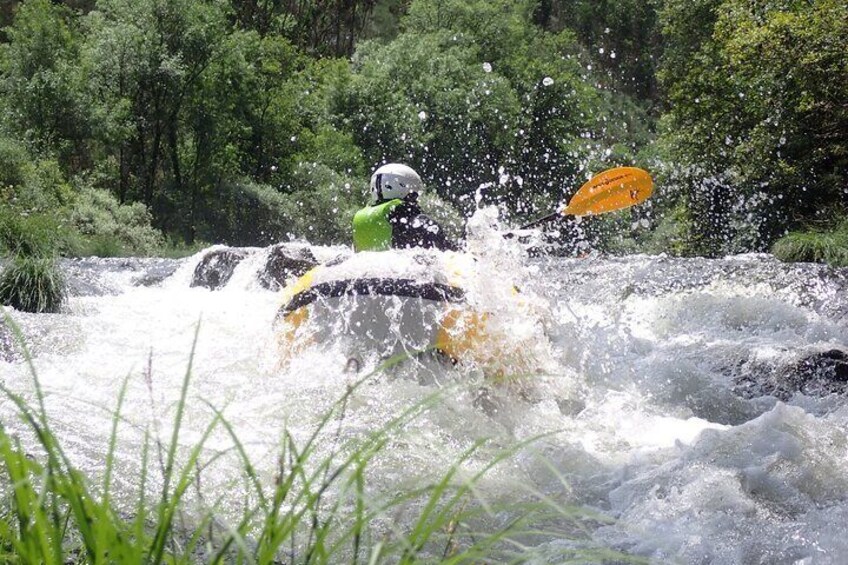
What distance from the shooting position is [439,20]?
29.8 m

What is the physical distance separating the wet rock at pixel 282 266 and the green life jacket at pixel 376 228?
273 centimetres

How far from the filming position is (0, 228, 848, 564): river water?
3.43m

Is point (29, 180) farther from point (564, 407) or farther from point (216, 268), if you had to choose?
point (564, 407)

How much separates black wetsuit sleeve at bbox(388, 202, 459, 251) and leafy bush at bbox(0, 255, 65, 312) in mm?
2862

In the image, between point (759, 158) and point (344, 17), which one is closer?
point (759, 158)

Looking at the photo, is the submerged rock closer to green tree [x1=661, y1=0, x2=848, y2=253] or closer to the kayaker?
the kayaker

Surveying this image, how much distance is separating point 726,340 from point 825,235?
15.6 ft

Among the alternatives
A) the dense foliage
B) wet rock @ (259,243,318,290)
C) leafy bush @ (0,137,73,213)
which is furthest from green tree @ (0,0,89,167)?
wet rock @ (259,243,318,290)

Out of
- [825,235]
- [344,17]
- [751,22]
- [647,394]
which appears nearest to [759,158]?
[751,22]

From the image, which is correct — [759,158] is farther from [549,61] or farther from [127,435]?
[549,61]

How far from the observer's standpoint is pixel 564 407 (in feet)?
17.2

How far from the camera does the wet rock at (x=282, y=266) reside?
890 cm

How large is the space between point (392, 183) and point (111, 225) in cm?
1304

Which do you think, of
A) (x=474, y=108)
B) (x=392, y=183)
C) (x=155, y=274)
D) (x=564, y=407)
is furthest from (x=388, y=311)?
(x=474, y=108)
